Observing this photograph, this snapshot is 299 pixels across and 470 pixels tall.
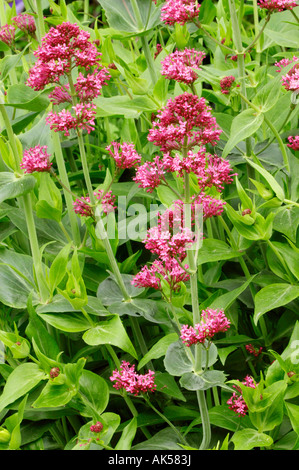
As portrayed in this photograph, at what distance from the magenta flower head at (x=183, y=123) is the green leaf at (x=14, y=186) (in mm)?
255

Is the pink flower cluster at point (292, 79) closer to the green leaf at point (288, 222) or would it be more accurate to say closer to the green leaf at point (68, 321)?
the green leaf at point (288, 222)

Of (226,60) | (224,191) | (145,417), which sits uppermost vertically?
(226,60)

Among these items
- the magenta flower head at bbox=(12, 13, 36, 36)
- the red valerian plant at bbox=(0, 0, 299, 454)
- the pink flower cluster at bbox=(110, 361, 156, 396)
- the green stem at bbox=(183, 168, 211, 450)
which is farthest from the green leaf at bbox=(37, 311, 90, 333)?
the magenta flower head at bbox=(12, 13, 36, 36)

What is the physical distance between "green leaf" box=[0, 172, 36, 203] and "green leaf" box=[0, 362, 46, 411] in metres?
0.27

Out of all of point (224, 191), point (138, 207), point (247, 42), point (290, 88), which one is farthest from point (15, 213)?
point (247, 42)

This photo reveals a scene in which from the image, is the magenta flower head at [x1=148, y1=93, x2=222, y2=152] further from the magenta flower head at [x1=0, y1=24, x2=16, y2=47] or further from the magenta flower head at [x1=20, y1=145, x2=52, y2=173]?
the magenta flower head at [x1=0, y1=24, x2=16, y2=47]

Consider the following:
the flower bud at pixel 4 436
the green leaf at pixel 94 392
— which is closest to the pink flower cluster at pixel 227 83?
the green leaf at pixel 94 392

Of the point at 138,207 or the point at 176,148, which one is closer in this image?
the point at 176,148

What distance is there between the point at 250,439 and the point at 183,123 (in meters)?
0.47

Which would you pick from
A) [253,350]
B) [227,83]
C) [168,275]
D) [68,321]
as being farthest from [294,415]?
[227,83]

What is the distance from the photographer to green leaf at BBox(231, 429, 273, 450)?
889 mm
